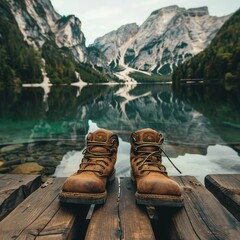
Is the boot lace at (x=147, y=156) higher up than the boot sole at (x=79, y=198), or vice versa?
the boot lace at (x=147, y=156)

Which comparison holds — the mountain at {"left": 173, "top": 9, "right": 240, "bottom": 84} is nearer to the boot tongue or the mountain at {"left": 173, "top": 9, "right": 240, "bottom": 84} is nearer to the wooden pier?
the boot tongue

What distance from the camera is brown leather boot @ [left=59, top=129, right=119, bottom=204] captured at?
3.06 m

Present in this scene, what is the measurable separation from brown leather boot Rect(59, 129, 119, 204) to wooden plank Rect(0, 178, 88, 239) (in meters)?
0.17

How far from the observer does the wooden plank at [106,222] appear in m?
2.44

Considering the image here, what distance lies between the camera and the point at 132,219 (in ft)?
9.02

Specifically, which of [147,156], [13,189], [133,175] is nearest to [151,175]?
[147,156]

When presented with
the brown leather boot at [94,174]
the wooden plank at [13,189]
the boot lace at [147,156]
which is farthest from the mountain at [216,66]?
the wooden plank at [13,189]

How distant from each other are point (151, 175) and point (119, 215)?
67cm

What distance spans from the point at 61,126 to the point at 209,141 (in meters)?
8.27

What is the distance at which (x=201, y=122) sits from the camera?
54.3 ft

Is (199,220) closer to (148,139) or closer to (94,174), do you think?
(94,174)

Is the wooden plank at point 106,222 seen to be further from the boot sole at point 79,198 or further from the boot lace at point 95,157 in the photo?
the boot lace at point 95,157

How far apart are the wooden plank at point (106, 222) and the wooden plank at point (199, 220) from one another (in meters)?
0.58

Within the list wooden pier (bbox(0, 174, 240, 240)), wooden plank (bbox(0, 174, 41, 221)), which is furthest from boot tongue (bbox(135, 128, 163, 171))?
wooden plank (bbox(0, 174, 41, 221))
